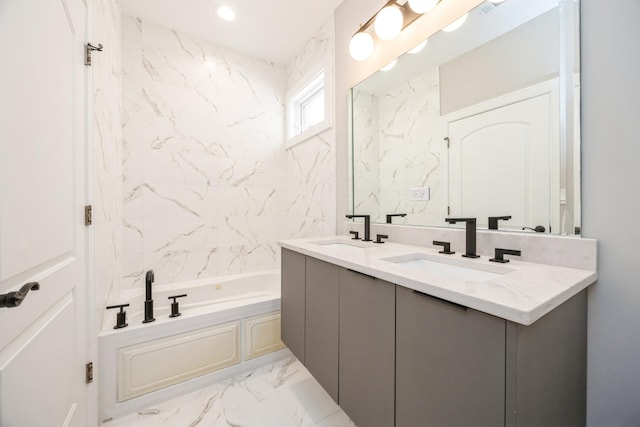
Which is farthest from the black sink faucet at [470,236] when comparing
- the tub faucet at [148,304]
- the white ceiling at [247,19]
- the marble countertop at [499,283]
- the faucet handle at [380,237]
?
the white ceiling at [247,19]

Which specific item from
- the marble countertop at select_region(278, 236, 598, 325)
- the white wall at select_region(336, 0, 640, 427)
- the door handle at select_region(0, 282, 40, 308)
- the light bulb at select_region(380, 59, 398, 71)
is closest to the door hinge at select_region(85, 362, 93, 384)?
the door handle at select_region(0, 282, 40, 308)

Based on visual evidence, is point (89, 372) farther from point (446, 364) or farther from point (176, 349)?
point (446, 364)

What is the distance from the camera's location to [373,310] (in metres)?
0.93

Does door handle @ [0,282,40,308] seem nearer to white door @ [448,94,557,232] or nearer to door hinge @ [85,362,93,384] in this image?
door hinge @ [85,362,93,384]

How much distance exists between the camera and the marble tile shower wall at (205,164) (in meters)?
2.16

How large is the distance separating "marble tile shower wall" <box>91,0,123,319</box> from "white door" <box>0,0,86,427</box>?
8.1 inches

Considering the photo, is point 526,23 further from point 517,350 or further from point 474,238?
point 517,350

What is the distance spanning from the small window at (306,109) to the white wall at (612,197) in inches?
64.0

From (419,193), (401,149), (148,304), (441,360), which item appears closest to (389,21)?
(401,149)

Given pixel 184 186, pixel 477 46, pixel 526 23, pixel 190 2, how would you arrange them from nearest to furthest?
1. pixel 526 23
2. pixel 477 46
3. pixel 190 2
4. pixel 184 186

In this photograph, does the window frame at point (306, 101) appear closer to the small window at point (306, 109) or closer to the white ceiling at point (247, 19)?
the small window at point (306, 109)

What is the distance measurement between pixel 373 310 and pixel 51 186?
119 centimetres

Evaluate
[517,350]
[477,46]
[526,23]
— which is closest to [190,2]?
[477,46]

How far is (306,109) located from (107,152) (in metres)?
1.85
